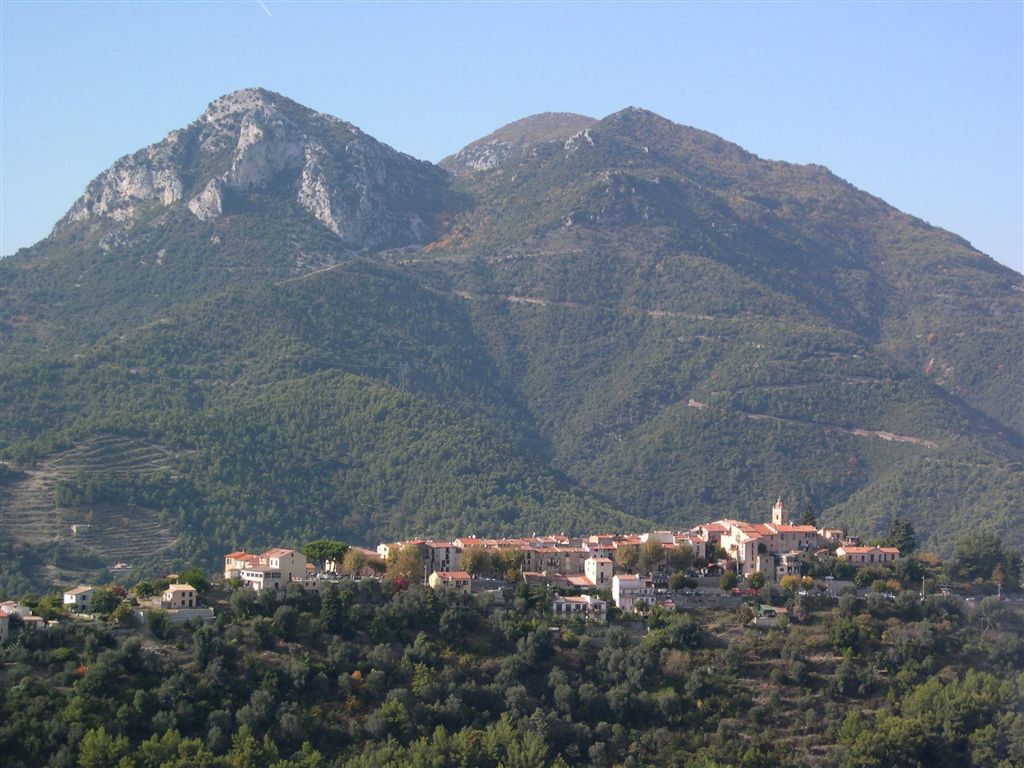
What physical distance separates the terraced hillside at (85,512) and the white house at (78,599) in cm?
3071

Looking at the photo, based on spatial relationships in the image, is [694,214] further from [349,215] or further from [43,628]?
[43,628]

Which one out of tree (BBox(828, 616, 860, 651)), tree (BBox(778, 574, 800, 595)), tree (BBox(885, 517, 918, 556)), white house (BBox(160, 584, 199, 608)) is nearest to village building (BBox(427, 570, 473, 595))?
white house (BBox(160, 584, 199, 608))

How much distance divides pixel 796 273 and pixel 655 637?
11313 centimetres

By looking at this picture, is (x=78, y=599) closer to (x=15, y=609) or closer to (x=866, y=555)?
(x=15, y=609)

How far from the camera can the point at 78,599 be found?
237 ft

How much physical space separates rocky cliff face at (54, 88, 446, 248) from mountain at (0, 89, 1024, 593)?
312 millimetres

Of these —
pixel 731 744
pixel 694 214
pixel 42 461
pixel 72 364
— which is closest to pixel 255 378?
pixel 72 364

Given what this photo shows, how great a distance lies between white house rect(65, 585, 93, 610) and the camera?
7181cm

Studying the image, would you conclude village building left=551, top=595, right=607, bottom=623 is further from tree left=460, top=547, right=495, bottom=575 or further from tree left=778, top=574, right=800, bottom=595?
tree left=778, top=574, right=800, bottom=595

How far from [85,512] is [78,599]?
36.1 meters

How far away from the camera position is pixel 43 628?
67500 mm

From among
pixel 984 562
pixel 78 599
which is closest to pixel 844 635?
pixel 984 562

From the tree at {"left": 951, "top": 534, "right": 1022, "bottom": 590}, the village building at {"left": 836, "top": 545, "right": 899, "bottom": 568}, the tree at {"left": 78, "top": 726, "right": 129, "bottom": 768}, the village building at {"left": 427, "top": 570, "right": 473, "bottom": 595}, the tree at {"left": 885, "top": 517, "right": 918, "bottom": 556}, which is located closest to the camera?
the tree at {"left": 78, "top": 726, "right": 129, "bottom": 768}

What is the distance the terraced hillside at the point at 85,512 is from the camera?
104812 millimetres
